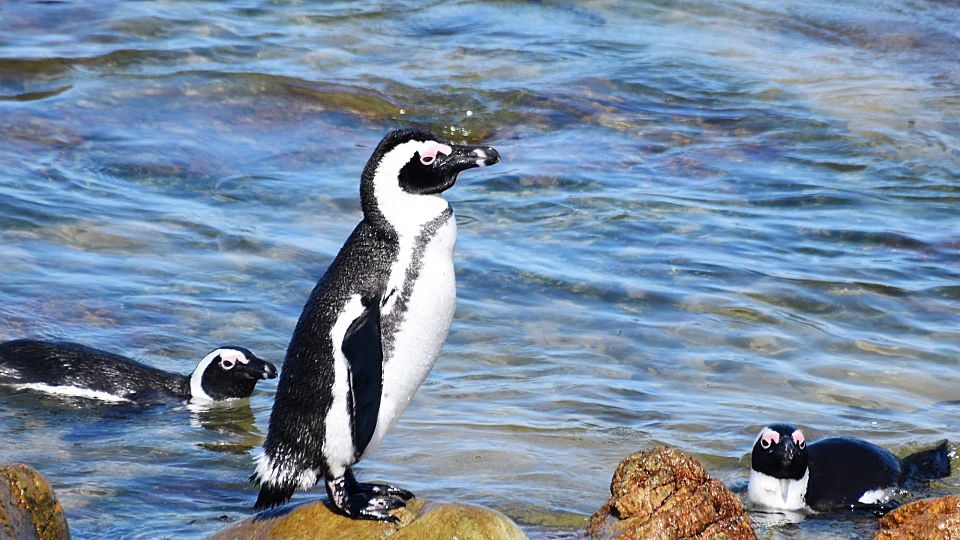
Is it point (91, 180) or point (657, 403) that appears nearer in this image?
point (657, 403)

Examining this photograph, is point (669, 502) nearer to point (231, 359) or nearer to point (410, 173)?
point (410, 173)

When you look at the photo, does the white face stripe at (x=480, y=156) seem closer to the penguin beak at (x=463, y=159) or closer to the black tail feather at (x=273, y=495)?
the penguin beak at (x=463, y=159)

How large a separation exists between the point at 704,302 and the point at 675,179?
2.82 metres

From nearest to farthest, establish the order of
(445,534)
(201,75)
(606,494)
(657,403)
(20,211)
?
1. (445,534)
2. (606,494)
3. (657,403)
4. (20,211)
5. (201,75)

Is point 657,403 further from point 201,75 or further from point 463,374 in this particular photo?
point 201,75

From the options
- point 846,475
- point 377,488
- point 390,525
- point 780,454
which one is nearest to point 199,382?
point 377,488

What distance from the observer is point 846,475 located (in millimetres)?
5836

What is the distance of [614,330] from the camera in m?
8.08

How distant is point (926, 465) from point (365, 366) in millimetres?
3108

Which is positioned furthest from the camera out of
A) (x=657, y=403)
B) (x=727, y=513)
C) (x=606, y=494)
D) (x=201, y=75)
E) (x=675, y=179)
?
(x=201, y=75)

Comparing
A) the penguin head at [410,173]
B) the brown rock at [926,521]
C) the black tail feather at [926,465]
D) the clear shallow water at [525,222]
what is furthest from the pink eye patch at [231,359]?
the brown rock at [926,521]

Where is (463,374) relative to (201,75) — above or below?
below

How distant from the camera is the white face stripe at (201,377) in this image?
7.06m

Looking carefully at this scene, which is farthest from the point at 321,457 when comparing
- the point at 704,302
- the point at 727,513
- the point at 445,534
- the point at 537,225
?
the point at 537,225
